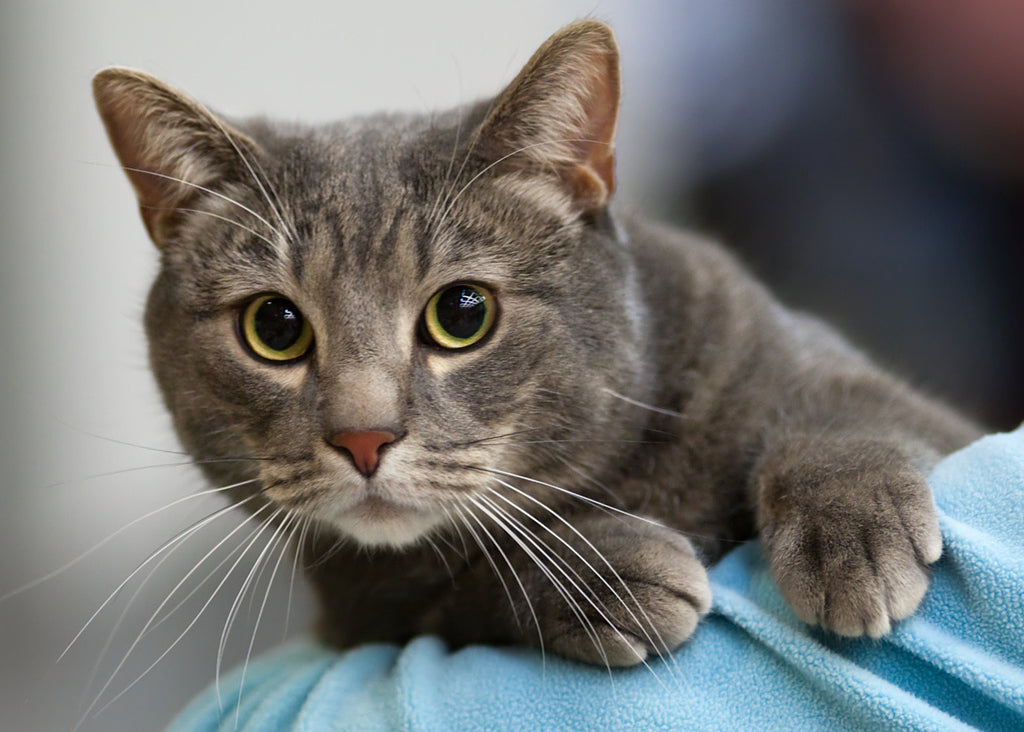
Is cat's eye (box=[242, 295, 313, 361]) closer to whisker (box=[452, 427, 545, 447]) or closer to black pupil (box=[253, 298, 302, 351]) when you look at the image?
black pupil (box=[253, 298, 302, 351])

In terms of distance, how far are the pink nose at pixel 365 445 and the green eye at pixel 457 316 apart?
0.50ft

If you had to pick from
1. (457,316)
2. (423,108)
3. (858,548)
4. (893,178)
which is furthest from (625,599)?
(893,178)

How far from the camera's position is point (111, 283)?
86.0 inches

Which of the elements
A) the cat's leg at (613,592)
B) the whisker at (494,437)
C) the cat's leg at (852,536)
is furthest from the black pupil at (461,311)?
the cat's leg at (852,536)

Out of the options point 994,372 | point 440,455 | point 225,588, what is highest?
point 440,455

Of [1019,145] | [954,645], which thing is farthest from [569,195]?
[1019,145]

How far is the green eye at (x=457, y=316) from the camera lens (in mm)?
956

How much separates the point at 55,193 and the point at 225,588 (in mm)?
1198

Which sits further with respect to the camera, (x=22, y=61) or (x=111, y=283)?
(x=111, y=283)

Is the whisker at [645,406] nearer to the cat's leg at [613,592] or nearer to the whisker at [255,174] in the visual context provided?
the cat's leg at [613,592]

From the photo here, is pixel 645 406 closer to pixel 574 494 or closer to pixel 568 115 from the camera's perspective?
pixel 574 494

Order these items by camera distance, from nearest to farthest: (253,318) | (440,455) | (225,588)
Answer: (440,455) < (253,318) < (225,588)

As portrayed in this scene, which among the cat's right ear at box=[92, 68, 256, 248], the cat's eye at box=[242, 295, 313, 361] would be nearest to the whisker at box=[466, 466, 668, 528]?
the cat's eye at box=[242, 295, 313, 361]

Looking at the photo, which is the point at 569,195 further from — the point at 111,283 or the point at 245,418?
the point at 111,283
